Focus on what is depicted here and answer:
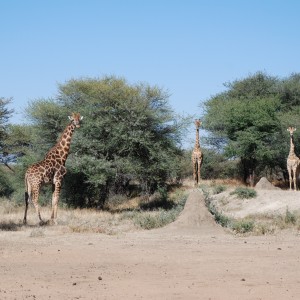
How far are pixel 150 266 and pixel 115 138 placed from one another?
59.3 feet

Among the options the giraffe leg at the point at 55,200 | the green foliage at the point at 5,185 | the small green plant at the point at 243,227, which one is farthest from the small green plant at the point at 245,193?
the green foliage at the point at 5,185

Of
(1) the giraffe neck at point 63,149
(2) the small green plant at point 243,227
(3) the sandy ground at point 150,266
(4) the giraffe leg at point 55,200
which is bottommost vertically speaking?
(3) the sandy ground at point 150,266

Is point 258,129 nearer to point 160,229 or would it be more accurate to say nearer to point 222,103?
point 222,103

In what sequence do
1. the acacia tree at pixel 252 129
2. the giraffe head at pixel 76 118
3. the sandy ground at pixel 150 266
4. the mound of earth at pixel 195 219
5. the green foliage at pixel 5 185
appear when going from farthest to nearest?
the acacia tree at pixel 252 129 → the green foliage at pixel 5 185 → the giraffe head at pixel 76 118 → the mound of earth at pixel 195 219 → the sandy ground at pixel 150 266

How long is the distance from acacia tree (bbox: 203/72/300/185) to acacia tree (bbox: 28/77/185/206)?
1124 centimetres

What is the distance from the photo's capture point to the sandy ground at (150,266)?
9.98 meters

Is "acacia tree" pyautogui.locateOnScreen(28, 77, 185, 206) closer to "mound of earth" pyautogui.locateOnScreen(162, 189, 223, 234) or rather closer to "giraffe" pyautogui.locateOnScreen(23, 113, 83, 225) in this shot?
"giraffe" pyautogui.locateOnScreen(23, 113, 83, 225)

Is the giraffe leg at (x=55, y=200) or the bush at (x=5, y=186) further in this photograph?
the bush at (x=5, y=186)

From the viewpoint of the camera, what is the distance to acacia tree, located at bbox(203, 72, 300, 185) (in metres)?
42.7

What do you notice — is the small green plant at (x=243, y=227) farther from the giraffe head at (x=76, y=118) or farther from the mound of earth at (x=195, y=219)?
the giraffe head at (x=76, y=118)

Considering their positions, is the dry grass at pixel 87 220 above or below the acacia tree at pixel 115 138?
below

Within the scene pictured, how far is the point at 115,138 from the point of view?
30.2 meters

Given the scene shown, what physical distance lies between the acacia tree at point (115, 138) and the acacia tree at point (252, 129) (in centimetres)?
1124

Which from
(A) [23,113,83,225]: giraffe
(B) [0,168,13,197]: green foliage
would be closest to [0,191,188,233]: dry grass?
(A) [23,113,83,225]: giraffe
